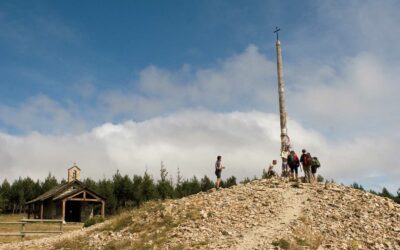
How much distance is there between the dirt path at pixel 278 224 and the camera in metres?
17.3

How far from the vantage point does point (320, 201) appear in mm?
21688

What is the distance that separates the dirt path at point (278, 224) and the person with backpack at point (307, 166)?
6.36ft

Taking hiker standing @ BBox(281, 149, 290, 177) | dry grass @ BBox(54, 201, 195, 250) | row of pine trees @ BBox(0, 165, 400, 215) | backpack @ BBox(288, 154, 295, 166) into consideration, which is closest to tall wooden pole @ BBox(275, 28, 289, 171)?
hiker standing @ BBox(281, 149, 290, 177)

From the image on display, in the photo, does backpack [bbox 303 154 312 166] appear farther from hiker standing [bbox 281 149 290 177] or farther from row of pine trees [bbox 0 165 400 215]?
row of pine trees [bbox 0 165 400 215]

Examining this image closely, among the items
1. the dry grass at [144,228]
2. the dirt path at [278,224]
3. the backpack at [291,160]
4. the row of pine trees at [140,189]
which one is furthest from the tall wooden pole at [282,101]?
the row of pine trees at [140,189]

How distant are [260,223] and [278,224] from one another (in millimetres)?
800

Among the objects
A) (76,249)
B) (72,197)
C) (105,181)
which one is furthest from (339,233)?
(105,181)

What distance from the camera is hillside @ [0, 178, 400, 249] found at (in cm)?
1777

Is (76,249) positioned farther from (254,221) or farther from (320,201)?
(320,201)

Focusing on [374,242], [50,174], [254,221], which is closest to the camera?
[374,242]

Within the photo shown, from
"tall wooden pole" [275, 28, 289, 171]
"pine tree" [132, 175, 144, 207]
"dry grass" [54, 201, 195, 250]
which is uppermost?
"tall wooden pole" [275, 28, 289, 171]

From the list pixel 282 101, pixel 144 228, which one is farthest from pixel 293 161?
pixel 144 228

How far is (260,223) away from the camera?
19359 millimetres

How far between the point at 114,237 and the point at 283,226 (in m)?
8.10
